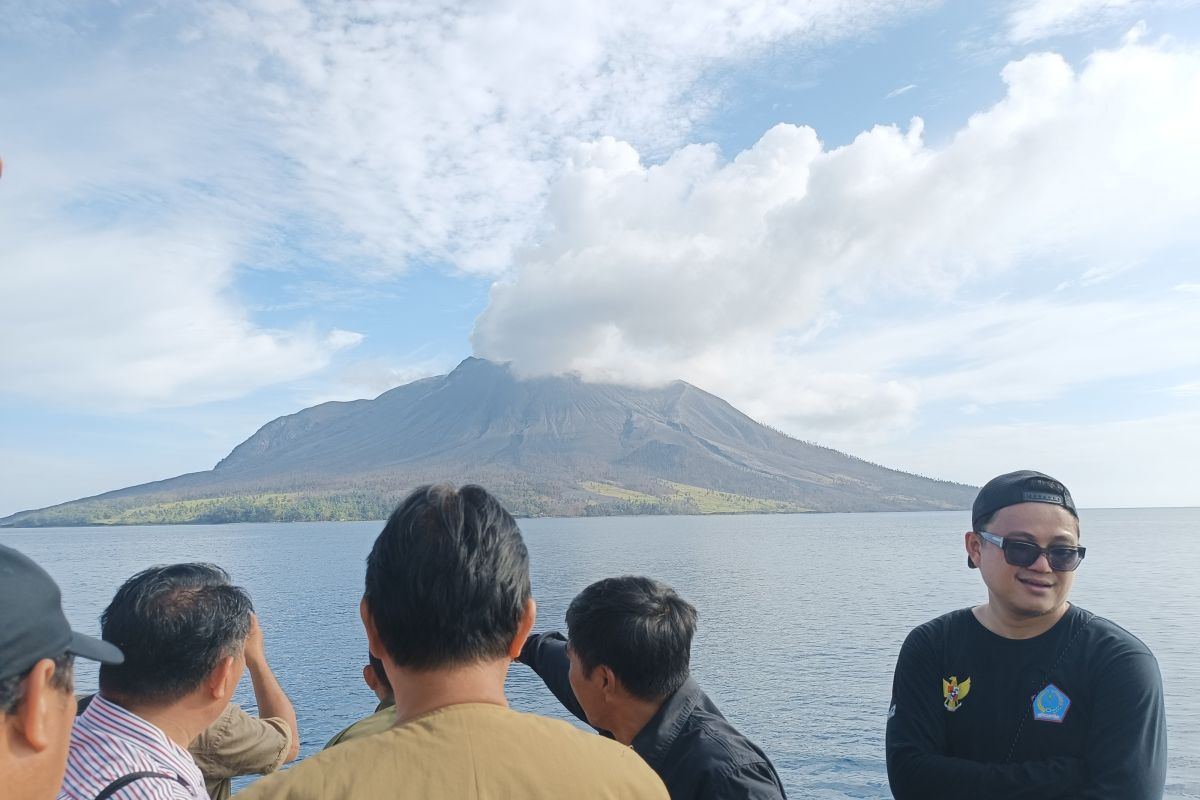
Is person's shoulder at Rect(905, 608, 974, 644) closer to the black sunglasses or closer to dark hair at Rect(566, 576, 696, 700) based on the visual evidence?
the black sunglasses

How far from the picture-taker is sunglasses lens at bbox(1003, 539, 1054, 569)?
137 inches

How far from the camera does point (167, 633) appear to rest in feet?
9.77

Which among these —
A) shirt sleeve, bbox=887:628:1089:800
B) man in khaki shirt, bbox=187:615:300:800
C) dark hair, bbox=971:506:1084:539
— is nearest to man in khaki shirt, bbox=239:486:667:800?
man in khaki shirt, bbox=187:615:300:800

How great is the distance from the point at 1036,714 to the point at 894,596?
46644mm

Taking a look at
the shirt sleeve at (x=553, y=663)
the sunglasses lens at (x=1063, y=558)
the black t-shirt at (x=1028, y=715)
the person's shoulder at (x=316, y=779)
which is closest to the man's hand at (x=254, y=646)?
the shirt sleeve at (x=553, y=663)

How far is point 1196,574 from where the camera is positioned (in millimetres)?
57281

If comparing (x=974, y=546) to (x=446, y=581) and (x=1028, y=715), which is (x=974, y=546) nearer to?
(x=1028, y=715)

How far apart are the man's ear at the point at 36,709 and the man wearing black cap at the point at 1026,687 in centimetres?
312

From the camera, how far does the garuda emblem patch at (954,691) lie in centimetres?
350

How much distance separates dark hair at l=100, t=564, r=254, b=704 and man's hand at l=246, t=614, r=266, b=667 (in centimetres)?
15

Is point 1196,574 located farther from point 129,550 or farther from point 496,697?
point 129,550

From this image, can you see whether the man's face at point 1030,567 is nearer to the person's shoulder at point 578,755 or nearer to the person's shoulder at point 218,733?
the person's shoulder at point 578,755

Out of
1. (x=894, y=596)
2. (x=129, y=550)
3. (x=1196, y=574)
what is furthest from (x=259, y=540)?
(x=1196, y=574)

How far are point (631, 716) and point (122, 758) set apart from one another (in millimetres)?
1825
